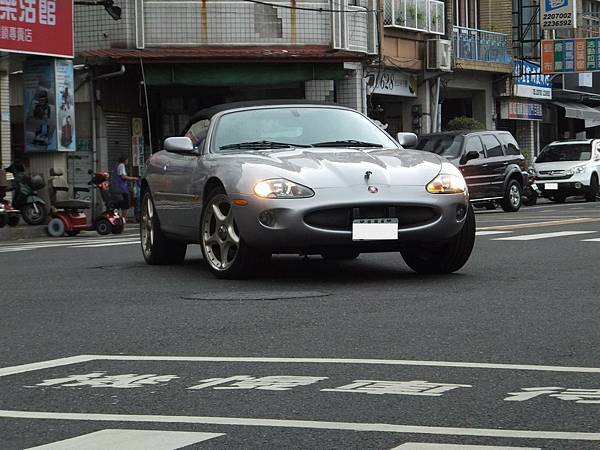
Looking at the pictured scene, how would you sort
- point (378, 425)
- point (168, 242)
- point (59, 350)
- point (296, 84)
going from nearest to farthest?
point (378, 425) < point (59, 350) < point (168, 242) < point (296, 84)

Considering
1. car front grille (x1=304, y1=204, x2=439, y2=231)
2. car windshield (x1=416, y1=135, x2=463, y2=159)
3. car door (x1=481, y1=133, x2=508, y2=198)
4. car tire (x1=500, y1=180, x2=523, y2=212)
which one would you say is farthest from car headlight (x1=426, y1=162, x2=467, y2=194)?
car tire (x1=500, y1=180, x2=523, y2=212)

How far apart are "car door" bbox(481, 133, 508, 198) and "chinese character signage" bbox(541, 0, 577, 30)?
1748 centimetres

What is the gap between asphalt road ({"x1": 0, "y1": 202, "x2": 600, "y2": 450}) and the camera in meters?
5.07

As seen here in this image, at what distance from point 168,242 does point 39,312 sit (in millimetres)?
3987

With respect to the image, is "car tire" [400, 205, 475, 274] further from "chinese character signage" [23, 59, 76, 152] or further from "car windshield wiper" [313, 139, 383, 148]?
"chinese character signage" [23, 59, 76, 152]

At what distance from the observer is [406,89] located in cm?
4128

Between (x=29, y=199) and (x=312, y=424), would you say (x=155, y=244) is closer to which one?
(x=312, y=424)

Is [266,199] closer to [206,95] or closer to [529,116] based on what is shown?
[206,95]

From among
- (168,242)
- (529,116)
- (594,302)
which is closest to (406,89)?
(529,116)

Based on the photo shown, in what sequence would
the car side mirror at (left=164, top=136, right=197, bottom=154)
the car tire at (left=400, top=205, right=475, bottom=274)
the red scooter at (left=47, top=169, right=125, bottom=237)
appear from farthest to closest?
the red scooter at (left=47, top=169, right=125, bottom=237), the car side mirror at (left=164, top=136, right=197, bottom=154), the car tire at (left=400, top=205, right=475, bottom=274)

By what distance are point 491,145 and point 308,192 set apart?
71.3ft

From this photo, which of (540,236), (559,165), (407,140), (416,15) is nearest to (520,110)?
(416,15)

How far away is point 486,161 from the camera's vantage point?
31.6m

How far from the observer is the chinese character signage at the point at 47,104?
27344 millimetres
